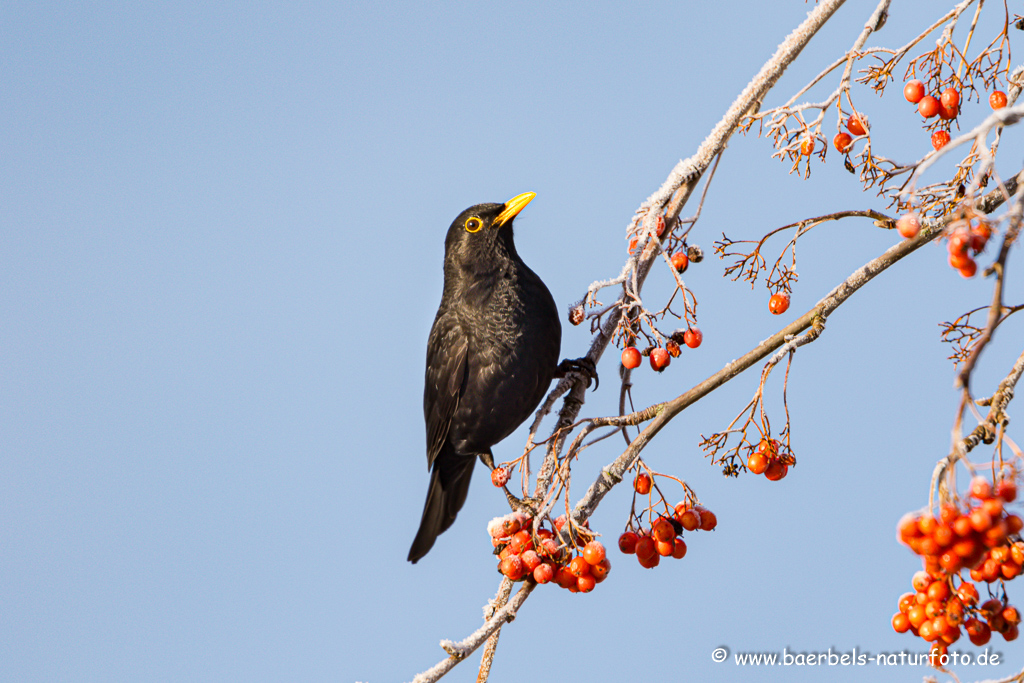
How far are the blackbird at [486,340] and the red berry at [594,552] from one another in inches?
91.5

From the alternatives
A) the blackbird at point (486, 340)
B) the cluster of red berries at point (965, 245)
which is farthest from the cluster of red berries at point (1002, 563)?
the blackbird at point (486, 340)

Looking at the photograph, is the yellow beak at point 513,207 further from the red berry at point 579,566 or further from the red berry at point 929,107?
the red berry at point 579,566

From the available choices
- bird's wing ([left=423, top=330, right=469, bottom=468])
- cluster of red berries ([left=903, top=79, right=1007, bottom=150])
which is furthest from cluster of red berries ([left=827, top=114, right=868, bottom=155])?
bird's wing ([left=423, top=330, right=469, bottom=468])

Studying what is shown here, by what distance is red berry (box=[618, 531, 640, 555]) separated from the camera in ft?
9.68

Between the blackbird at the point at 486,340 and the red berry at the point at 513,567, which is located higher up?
the blackbird at the point at 486,340

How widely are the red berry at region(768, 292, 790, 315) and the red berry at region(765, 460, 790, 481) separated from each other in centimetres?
51

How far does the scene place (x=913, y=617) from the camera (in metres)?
2.18

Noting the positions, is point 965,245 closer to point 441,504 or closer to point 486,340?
point 486,340

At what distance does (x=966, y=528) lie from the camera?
6.11ft

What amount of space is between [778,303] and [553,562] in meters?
1.14

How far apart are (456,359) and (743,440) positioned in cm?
291

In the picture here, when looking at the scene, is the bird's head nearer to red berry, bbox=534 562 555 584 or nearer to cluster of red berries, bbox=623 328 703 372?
cluster of red berries, bbox=623 328 703 372

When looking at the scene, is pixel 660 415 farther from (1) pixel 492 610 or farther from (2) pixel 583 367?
Result: (2) pixel 583 367

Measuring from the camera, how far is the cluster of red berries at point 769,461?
2.79m
